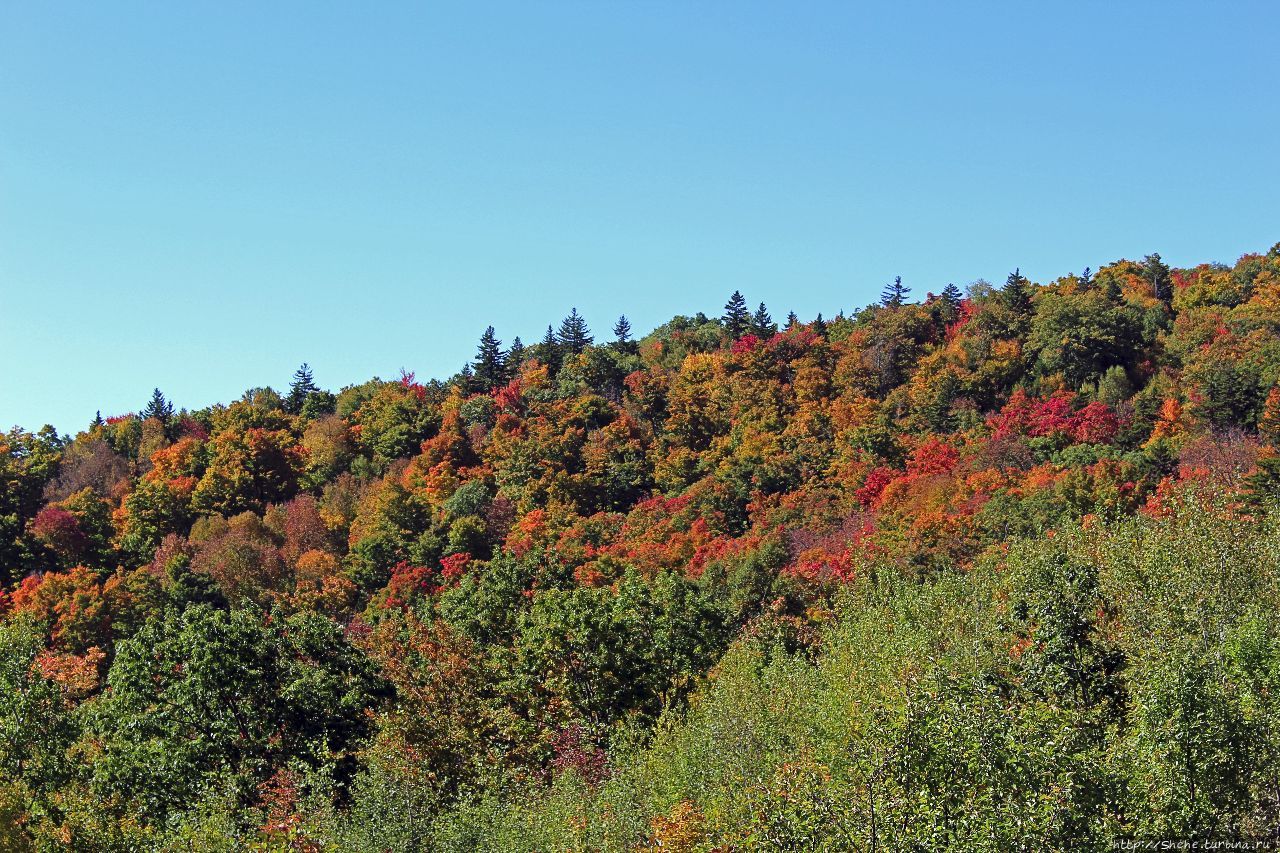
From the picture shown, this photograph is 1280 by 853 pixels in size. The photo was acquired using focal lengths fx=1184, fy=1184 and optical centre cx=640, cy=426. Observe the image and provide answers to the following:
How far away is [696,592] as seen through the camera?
5053 centimetres

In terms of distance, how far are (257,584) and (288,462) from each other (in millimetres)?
21553

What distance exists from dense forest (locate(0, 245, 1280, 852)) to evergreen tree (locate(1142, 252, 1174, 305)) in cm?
30

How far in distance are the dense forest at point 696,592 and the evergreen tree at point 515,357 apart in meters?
0.87

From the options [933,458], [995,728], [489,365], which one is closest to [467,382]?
[489,365]

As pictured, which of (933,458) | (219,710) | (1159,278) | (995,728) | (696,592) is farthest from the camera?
(1159,278)

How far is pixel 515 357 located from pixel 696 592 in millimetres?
64168

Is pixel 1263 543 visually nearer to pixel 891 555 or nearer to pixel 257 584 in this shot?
pixel 891 555

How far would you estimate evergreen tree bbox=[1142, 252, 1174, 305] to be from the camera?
99625 millimetres

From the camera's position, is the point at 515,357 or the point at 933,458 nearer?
the point at 933,458

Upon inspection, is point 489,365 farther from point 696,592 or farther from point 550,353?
point 696,592

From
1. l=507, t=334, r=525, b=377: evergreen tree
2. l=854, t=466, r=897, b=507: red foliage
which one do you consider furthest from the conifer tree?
l=854, t=466, r=897, b=507: red foliage

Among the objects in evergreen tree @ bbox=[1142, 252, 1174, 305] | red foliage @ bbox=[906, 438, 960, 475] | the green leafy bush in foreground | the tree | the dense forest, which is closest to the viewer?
the green leafy bush in foreground

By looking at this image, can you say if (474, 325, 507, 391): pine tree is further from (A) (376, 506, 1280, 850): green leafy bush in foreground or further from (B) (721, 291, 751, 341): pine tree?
(A) (376, 506, 1280, 850): green leafy bush in foreground

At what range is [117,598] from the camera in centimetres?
7388
